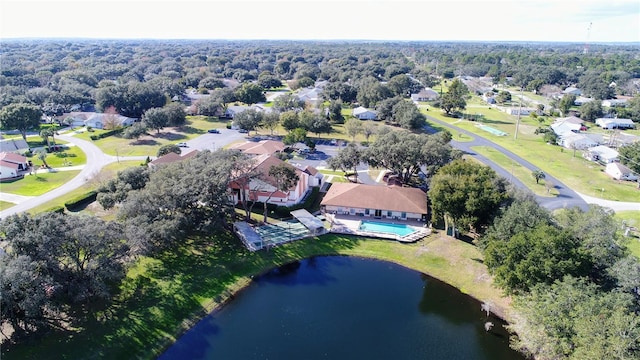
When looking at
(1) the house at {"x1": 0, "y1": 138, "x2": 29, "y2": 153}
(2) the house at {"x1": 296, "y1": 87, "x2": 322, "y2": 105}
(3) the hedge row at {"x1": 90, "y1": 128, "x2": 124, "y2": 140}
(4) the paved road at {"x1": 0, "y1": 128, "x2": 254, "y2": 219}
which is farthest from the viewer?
(2) the house at {"x1": 296, "y1": 87, "x2": 322, "y2": 105}

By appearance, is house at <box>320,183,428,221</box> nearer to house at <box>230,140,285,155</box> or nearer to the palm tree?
house at <box>230,140,285,155</box>

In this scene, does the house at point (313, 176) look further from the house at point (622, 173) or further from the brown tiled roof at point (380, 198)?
the house at point (622, 173)

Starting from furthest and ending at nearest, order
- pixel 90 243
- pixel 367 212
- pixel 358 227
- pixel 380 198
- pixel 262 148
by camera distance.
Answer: pixel 262 148
pixel 367 212
pixel 380 198
pixel 358 227
pixel 90 243

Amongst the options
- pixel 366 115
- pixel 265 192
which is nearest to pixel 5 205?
pixel 265 192

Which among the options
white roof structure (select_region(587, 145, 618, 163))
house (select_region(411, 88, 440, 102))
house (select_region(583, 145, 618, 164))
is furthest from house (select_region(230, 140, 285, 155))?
house (select_region(411, 88, 440, 102))

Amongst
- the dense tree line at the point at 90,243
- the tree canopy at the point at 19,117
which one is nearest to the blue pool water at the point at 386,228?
the dense tree line at the point at 90,243

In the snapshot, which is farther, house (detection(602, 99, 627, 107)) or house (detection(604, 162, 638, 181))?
house (detection(602, 99, 627, 107))

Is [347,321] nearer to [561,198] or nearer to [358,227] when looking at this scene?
[358,227]
